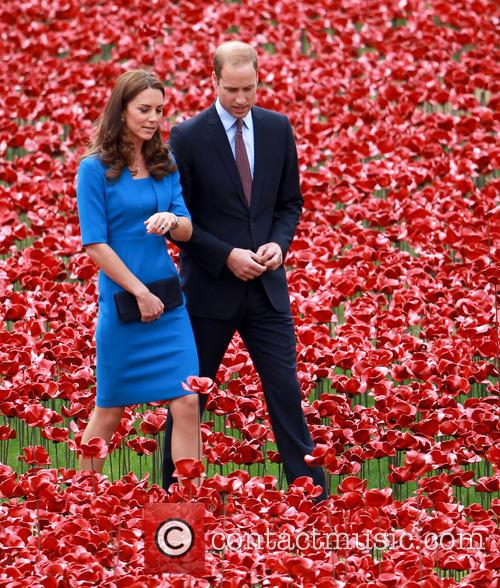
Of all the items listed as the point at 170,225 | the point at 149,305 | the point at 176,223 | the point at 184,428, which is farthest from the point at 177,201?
the point at 184,428

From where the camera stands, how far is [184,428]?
261 inches

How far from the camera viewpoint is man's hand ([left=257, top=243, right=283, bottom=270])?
22.3 feet

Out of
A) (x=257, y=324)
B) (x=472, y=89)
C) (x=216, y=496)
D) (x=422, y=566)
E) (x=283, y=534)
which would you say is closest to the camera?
(x=422, y=566)

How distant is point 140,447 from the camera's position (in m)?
7.01

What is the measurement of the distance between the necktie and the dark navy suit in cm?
3

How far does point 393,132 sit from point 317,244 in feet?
10.5

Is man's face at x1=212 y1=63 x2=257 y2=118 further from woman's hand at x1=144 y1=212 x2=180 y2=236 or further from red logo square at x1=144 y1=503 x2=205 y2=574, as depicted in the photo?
red logo square at x1=144 y1=503 x2=205 y2=574

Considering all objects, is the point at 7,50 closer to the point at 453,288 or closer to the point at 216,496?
the point at 453,288

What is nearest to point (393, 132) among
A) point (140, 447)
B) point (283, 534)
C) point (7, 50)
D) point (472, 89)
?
point (472, 89)

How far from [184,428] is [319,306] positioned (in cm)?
233

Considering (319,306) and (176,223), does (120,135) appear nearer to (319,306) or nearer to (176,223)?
(176,223)

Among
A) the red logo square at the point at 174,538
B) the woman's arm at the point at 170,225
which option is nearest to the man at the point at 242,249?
the woman's arm at the point at 170,225

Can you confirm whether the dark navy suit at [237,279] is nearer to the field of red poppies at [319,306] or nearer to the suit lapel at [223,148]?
the suit lapel at [223,148]

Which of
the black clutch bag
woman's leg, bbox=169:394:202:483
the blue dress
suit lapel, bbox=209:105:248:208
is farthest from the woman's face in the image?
woman's leg, bbox=169:394:202:483
